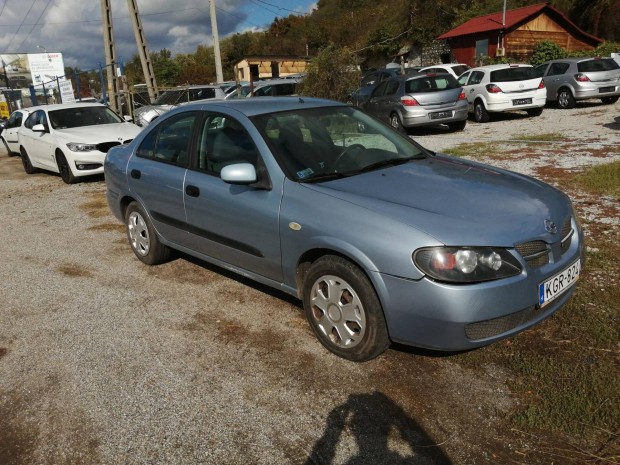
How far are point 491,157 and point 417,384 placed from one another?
7539 millimetres

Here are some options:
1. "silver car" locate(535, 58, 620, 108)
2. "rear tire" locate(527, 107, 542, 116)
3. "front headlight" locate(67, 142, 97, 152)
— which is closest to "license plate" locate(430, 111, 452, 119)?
"rear tire" locate(527, 107, 542, 116)

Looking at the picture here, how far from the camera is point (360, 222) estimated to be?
3219 millimetres

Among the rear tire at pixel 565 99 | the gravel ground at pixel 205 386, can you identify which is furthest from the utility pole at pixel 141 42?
the gravel ground at pixel 205 386

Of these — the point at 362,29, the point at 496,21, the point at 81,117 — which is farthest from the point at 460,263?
the point at 362,29

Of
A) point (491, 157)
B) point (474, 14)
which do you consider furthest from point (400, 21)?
point (491, 157)

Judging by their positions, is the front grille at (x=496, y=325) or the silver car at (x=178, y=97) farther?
the silver car at (x=178, y=97)

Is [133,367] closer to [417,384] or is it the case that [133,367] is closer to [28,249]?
[417,384]

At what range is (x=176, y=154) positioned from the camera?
4.73 m

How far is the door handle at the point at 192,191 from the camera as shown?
4.36 m

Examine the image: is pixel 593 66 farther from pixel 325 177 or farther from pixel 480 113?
pixel 325 177

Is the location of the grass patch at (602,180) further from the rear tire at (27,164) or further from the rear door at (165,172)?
the rear tire at (27,164)

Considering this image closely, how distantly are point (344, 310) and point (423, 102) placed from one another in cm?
1108

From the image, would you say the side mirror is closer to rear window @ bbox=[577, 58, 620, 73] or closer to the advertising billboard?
rear window @ bbox=[577, 58, 620, 73]

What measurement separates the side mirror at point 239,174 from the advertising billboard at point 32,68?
4676 cm
